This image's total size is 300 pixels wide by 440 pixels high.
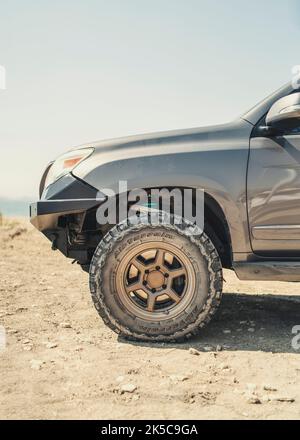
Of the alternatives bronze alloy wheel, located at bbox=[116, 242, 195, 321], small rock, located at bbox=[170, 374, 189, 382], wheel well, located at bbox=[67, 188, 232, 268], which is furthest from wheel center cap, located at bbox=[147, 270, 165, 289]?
small rock, located at bbox=[170, 374, 189, 382]

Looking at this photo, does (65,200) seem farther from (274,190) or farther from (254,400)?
(254,400)

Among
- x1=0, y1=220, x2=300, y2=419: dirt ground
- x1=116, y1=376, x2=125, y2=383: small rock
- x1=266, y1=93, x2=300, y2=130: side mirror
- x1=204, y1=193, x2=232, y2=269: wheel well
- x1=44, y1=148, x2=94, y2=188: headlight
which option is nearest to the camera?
x1=0, y1=220, x2=300, y2=419: dirt ground

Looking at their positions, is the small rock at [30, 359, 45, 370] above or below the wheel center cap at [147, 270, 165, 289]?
below

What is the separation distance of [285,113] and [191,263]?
1.18 m

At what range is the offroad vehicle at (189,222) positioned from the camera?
3.71 metres

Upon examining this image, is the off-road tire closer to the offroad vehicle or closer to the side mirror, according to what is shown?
the offroad vehicle

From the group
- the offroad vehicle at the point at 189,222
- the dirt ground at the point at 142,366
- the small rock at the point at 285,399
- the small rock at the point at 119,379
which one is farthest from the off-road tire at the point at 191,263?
the small rock at the point at 285,399

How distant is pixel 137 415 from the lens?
8.43 feet

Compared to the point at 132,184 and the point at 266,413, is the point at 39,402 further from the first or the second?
the point at 132,184

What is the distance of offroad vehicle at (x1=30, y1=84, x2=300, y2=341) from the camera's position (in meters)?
3.71

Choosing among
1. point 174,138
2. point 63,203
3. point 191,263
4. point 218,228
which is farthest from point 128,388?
point 174,138

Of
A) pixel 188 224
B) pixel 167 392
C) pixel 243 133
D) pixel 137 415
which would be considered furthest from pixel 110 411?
pixel 243 133

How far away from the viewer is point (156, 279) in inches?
148

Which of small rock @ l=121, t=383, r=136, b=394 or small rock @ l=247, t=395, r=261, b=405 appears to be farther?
small rock @ l=121, t=383, r=136, b=394
